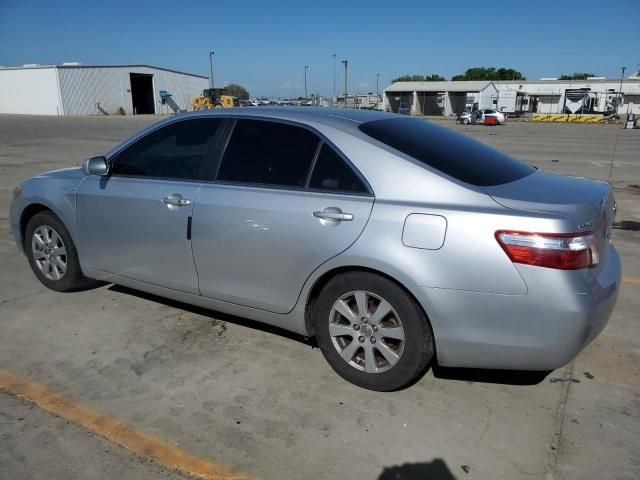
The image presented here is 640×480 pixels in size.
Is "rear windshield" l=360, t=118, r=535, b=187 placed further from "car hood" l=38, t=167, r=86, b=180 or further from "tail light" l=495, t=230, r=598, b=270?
"car hood" l=38, t=167, r=86, b=180

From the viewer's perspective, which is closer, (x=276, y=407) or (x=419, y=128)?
(x=276, y=407)

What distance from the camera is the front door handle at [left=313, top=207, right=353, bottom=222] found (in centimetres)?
296

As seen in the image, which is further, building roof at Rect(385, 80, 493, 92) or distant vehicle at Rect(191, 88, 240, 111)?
building roof at Rect(385, 80, 493, 92)

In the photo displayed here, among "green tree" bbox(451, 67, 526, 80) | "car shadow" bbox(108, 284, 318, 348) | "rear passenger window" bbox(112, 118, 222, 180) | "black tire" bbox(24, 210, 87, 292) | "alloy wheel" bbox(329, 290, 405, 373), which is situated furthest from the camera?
"green tree" bbox(451, 67, 526, 80)

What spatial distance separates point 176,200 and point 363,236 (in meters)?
1.44

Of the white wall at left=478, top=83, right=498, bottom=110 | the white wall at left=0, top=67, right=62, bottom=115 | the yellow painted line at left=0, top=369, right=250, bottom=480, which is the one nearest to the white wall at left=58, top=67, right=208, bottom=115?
the white wall at left=0, top=67, right=62, bottom=115

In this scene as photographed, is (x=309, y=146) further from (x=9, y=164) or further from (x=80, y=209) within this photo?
(x=9, y=164)

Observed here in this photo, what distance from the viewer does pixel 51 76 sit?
181ft

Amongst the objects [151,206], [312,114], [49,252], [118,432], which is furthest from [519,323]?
[49,252]

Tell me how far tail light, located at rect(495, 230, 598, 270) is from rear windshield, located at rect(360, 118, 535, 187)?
1.48ft

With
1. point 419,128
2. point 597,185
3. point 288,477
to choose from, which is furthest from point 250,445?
point 597,185

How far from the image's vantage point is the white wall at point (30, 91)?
55.6 metres

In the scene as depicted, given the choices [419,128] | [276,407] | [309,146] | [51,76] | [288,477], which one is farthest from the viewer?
[51,76]

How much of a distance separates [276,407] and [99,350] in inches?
57.7
